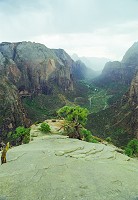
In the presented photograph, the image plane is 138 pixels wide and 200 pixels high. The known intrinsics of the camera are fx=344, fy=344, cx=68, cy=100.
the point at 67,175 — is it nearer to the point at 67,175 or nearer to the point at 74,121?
the point at 67,175

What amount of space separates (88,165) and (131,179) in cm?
740

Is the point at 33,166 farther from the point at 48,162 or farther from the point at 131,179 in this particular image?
the point at 131,179

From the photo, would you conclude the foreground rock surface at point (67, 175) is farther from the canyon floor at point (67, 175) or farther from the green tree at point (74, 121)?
the green tree at point (74, 121)

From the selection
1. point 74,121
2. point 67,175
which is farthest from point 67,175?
point 74,121

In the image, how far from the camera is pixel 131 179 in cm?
4719

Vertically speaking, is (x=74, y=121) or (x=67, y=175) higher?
(x=67, y=175)

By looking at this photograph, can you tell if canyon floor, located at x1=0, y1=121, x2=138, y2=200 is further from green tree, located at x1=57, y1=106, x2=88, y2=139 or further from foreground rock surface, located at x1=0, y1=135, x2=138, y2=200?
green tree, located at x1=57, y1=106, x2=88, y2=139

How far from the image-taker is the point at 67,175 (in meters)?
46.8

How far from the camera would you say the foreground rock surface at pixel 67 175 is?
41438 mm

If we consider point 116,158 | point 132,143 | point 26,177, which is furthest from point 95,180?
point 132,143

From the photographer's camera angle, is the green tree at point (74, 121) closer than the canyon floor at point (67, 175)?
No

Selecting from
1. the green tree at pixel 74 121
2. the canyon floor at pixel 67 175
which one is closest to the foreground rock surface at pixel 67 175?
the canyon floor at pixel 67 175

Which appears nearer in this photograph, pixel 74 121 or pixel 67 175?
pixel 67 175

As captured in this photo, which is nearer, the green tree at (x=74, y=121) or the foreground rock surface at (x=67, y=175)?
the foreground rock surface at (x=67, y=175)
